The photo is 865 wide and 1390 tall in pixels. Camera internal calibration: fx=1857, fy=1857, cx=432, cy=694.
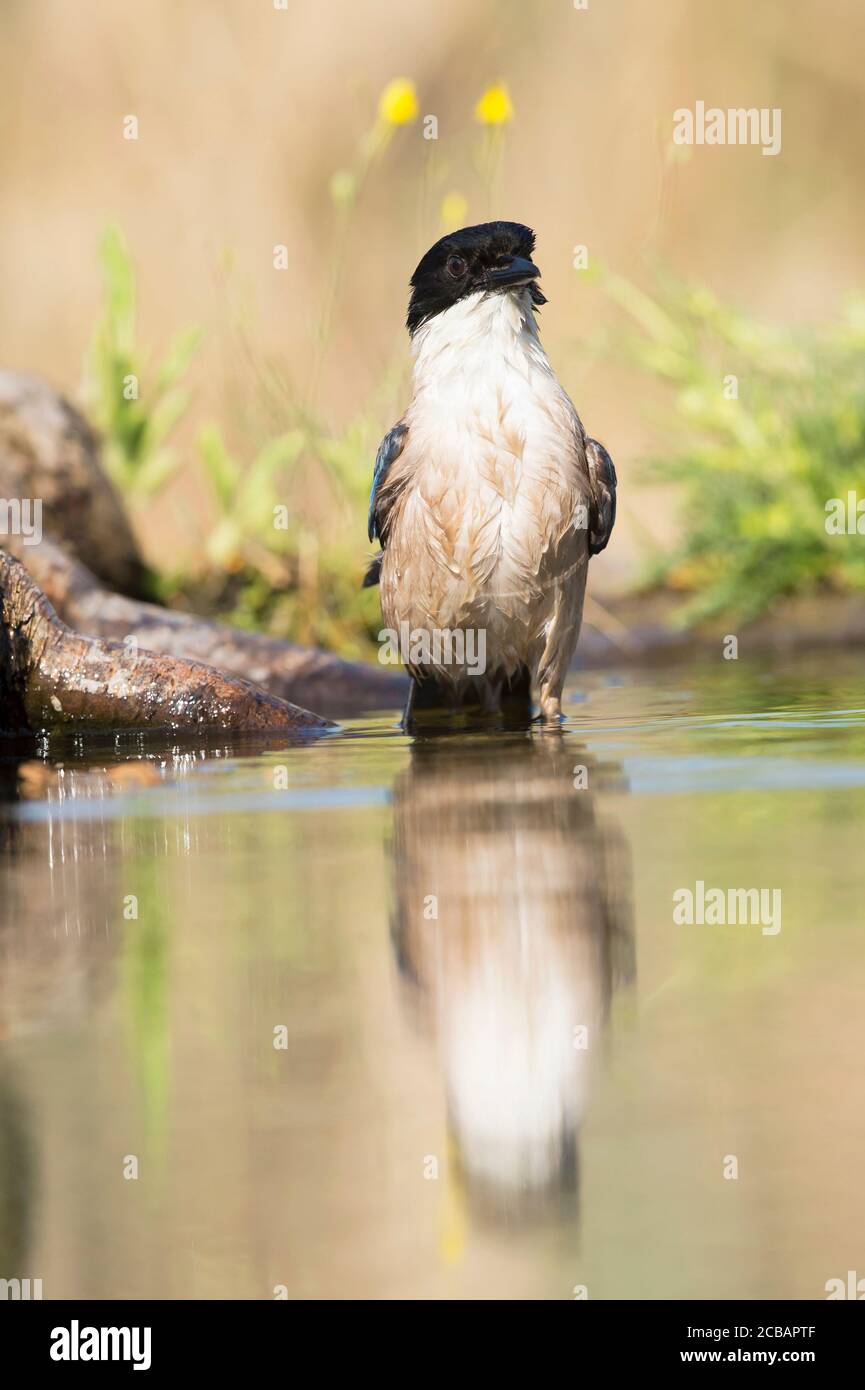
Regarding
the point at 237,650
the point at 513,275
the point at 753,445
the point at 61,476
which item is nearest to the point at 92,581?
the point at 237,650

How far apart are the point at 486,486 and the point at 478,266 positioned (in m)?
0.76

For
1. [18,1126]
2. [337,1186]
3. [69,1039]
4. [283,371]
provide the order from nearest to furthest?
[337,1186] → [18,1126] → [69,1039] → [283,371]

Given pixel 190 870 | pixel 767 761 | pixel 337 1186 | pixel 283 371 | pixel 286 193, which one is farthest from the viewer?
pixel 286 193

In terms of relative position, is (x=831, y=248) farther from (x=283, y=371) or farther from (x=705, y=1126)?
(x=705, y=1126)

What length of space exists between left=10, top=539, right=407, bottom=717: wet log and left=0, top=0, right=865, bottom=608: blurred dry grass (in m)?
5.95

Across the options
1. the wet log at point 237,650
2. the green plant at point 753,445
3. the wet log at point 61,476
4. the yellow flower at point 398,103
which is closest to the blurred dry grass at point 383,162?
the green plant at point 753,445

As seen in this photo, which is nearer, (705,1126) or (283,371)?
(705,1126)

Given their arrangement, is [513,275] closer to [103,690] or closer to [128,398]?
[103,690]

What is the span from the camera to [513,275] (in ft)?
19.9

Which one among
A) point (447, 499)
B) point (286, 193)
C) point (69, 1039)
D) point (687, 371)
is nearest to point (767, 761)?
point (447, 499)

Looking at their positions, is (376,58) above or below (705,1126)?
above

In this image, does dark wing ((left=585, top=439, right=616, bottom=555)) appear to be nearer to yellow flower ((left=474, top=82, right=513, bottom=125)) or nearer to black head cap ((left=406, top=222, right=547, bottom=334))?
black head cap ((left=406, top=222, right=547, bottom=334))

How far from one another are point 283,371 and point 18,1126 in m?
8.01

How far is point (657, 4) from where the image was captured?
16.1 m
